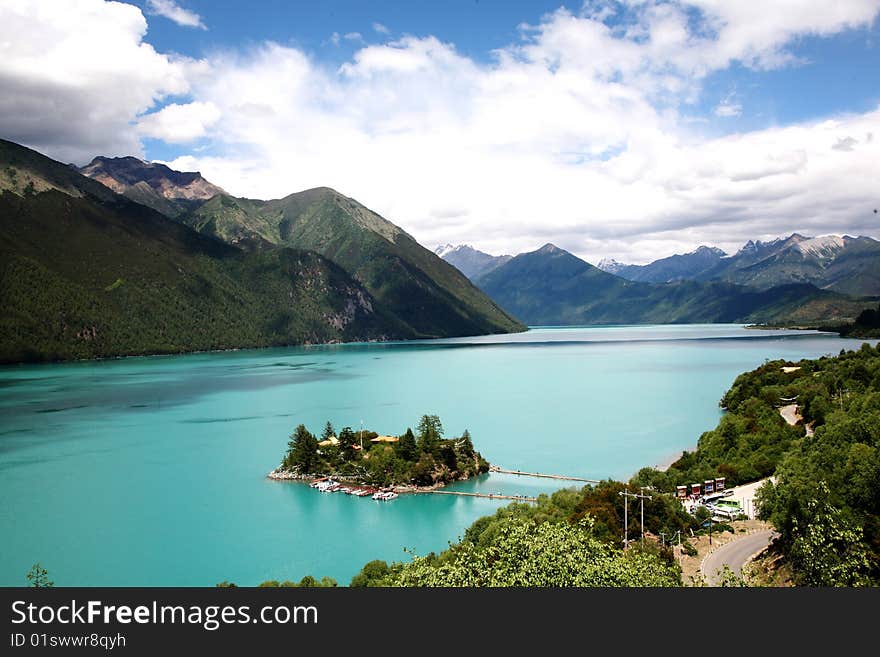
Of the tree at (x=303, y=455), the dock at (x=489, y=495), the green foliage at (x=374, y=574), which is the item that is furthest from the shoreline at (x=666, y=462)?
the green foliage at (x=374, y=574)

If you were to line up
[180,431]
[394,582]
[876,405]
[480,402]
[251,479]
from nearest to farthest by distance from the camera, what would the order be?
[394,582] < [876,405] < [251,479] < [180,431] < [480,402]

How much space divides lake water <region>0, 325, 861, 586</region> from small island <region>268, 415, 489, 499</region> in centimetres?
196

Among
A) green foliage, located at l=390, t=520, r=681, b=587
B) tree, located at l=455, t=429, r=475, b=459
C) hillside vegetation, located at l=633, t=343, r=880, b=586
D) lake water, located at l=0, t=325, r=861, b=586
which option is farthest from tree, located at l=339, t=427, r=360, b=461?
green foliage, located at l=390, t=520, r=681, b=587

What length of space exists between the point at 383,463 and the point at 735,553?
3398 centimetres

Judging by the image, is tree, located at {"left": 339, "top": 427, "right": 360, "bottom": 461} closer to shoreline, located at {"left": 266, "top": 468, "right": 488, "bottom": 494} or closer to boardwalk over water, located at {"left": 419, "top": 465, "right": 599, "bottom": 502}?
shoreline, located at {"left": 266, "top": 468, "right": 488, "bottom": 494}

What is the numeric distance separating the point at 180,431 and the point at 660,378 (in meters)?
91.5

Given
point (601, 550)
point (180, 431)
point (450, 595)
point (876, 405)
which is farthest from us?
point (180, 431)

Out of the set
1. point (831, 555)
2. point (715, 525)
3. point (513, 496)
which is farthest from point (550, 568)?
point (513, 496)

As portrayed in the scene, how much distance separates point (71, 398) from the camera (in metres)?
118

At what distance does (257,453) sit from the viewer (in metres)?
74.1

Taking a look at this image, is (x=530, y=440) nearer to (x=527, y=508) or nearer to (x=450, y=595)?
(x=527, y=508)

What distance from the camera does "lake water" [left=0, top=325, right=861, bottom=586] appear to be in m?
44.5

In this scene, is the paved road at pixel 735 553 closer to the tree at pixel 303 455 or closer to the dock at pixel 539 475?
the dock at pixel 539 475

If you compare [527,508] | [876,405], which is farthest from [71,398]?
[876,405]
